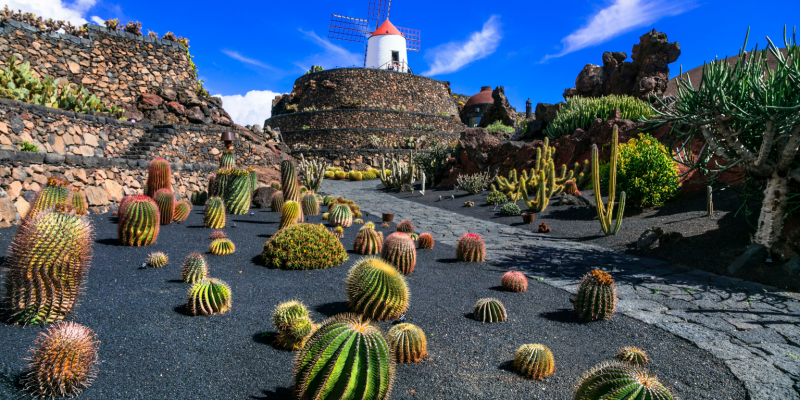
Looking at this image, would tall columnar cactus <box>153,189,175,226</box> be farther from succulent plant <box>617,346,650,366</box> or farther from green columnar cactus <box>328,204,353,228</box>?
succulent plant <box>617,346,650,366</box>

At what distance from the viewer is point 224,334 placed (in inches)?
149

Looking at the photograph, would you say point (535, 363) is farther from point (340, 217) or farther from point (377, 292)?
point (340, 217)

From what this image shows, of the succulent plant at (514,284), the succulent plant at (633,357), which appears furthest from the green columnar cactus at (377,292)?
the succulent plant at (633,357)

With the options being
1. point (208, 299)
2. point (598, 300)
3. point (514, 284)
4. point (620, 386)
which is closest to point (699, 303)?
point (598, 300)

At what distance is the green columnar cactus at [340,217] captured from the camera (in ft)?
31.2

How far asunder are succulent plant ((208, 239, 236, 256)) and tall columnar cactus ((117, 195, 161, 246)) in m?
1.01

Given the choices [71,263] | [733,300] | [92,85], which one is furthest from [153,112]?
[733,300]

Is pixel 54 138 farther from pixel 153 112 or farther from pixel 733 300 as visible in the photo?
pixel 733 300

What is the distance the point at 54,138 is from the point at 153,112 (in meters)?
5.51

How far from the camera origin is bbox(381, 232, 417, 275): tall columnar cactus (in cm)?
588

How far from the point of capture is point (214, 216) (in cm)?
854

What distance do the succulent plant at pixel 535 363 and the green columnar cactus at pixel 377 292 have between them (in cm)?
130

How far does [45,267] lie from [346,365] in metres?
2.78

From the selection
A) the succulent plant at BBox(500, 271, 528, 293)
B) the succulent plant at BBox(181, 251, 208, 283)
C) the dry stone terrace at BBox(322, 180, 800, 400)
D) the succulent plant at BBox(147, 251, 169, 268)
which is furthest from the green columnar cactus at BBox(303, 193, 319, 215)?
the succulent plant at BBox(500, 271, 528, 293)
